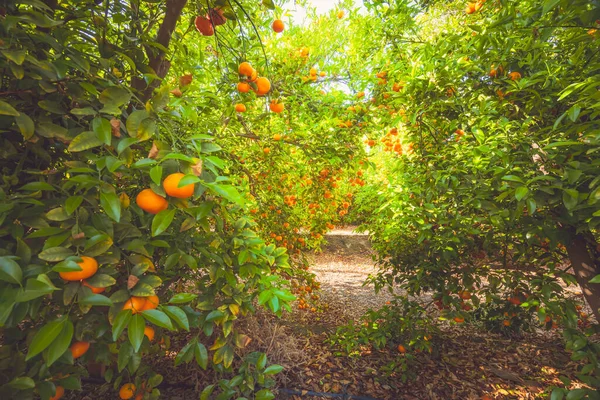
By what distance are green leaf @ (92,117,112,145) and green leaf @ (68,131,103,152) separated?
16 mm

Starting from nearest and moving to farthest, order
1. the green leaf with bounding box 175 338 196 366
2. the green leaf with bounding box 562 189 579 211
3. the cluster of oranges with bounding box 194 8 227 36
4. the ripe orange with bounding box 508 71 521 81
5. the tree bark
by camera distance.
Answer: the green leaf with bounding box 175 338 196 366 < the green leaf with bounding box 562 189 579 211 < the tree bark < the cluster of oranges with bounding box 194 8 227 36 < the ripe orange with bounding box 508 71 521 81

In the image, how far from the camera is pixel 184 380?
98.5 inches

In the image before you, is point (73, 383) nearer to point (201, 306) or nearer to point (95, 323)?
point (95, 323)

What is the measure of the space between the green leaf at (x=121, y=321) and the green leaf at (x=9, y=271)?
0.21 metres

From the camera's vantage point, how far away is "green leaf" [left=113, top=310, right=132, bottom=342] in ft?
2.16

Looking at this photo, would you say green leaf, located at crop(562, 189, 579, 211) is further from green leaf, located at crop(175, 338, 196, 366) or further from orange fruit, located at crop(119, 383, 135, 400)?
orange fruit, located at crop(119, 383, 135, 400)

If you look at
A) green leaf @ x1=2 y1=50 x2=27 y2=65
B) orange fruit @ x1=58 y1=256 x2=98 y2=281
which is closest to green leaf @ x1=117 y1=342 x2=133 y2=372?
orange fruit @ x1=58 y1=256 x2=98 y2=281

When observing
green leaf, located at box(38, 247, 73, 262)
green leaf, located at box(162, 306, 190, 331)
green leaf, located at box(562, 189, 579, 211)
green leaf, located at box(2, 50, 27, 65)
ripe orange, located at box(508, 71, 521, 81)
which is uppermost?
ripe orange, located at box(508, 71, 521, 81)

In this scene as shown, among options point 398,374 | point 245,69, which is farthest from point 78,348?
point 398,374

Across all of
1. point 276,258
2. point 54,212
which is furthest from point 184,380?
point 54,212

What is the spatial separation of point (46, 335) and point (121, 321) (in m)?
0.14

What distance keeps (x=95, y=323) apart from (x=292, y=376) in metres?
2.42

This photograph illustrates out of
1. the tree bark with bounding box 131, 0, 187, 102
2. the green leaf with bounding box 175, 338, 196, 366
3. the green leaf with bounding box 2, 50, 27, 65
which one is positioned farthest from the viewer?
the tree bark with bounding box 131, 0, 187, 102

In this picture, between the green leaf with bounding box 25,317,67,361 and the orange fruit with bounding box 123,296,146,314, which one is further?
the orange fruit with bounding box 123,296,146,314
